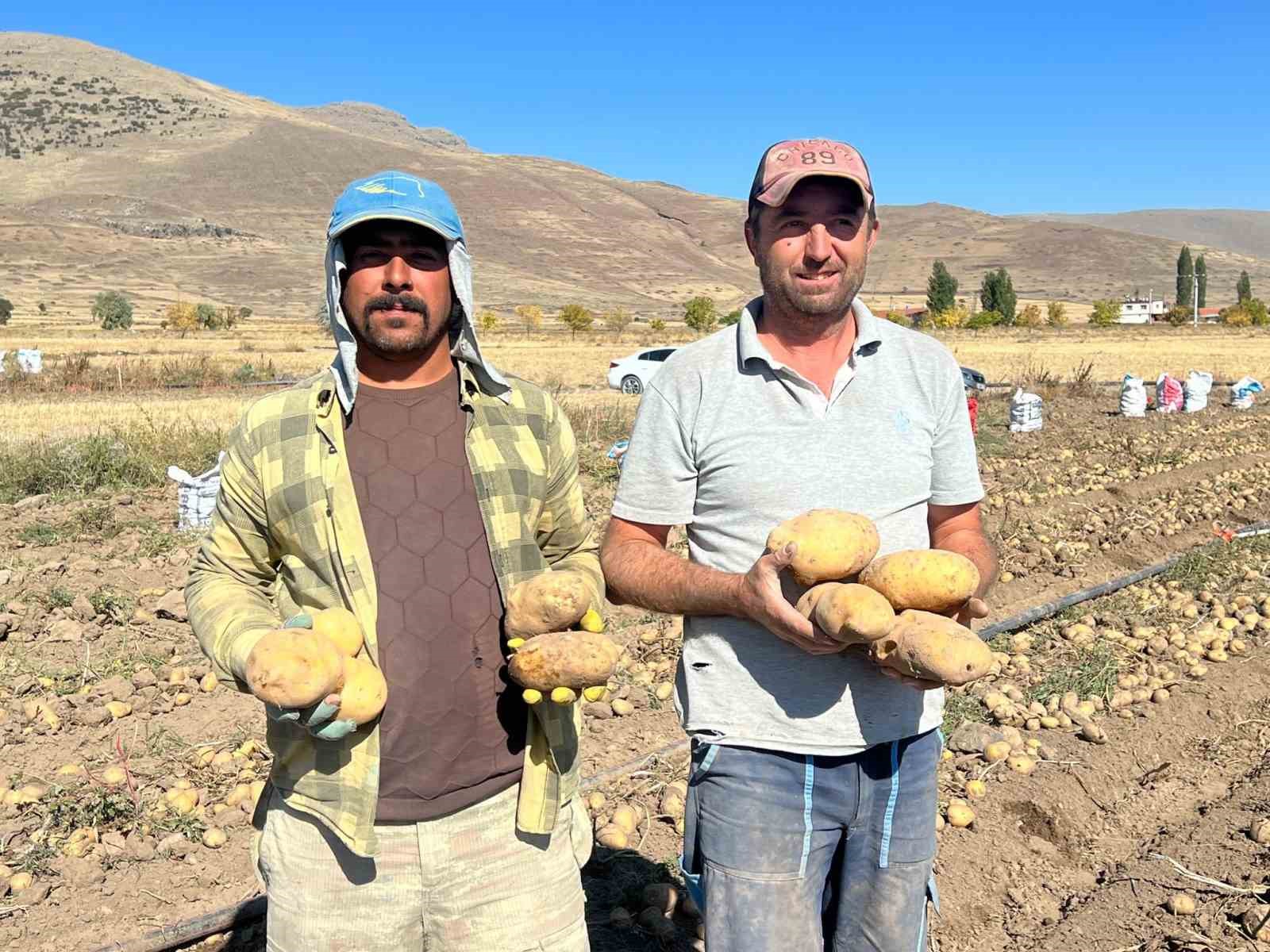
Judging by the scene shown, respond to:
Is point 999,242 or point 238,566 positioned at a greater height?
point 999,242

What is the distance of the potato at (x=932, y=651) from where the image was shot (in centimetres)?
195

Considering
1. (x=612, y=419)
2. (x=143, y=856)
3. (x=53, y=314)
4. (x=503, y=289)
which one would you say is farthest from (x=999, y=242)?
(x=143, y=856)

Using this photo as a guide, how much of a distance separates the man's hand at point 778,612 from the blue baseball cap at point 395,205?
0.91m

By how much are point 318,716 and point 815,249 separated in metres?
1.30

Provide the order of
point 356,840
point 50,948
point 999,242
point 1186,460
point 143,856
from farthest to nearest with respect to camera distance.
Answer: point 999,242
point 1186,460
point 143,856
point 50,948
point 356,840

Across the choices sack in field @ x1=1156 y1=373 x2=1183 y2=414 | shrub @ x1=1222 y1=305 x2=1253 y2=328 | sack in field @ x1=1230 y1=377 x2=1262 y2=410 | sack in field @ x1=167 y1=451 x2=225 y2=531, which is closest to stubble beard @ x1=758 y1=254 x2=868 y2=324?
sack in field @ x1=167 y1=451 x2=225 y2=531

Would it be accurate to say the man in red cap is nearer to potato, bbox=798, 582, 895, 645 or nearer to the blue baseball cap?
potato, bbox=798, 582, 895, 645

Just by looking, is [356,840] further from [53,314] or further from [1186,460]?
[53,314]

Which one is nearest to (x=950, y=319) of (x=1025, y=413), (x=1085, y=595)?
(x=1025, y=413)

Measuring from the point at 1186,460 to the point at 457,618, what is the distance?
11447 mm

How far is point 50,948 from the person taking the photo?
3.51 meters

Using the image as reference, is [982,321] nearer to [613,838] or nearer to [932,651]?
[613,838]

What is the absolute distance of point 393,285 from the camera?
2236mm

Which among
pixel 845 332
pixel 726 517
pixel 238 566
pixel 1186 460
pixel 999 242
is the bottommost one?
pixel 1186 460
